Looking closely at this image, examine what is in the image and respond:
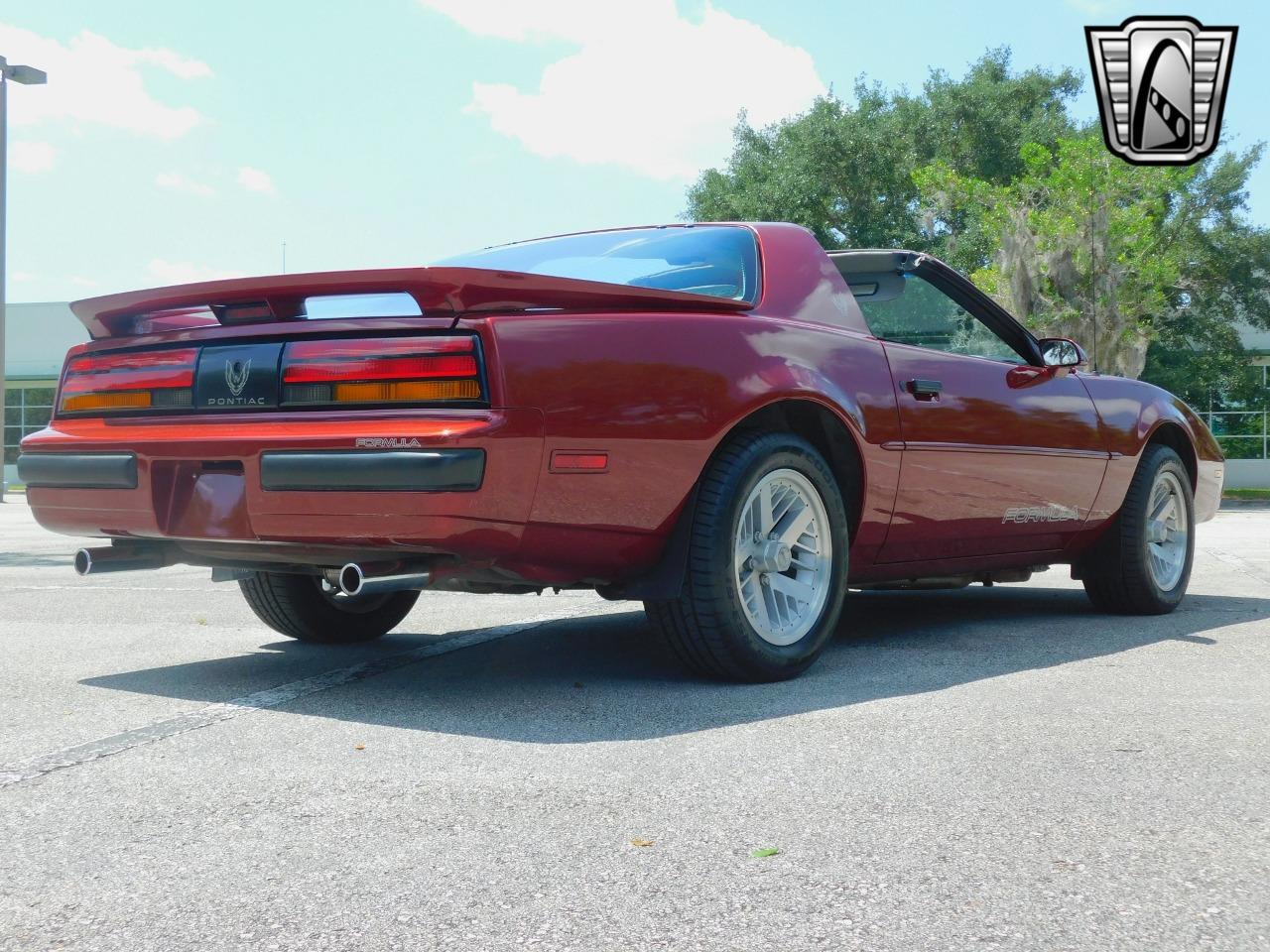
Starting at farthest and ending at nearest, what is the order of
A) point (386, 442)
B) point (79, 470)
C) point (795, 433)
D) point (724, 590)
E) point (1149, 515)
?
point (1149, 515), point (795, 433), point (79, 470), point (724, 590), point (386, 442)

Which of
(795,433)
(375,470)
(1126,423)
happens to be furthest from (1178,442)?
(375,470)

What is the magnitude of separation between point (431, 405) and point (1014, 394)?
104 inches

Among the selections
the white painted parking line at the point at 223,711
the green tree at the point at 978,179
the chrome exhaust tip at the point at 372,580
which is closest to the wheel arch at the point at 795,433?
the chrome exhaust tip at the point at 372,580

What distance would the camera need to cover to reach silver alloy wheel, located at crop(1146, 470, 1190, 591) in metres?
6.27

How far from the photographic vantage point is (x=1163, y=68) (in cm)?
1556

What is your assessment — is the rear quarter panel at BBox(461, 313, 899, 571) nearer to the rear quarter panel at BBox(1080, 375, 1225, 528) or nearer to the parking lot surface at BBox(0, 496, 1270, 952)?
the parking lot surface at BBox(0, 496, 1270, 952)

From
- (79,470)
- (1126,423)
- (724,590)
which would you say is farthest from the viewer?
(1126,423)

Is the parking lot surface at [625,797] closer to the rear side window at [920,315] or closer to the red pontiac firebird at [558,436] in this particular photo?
the red pontiac firebird at [558,436]

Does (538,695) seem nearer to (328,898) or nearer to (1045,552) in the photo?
(328,898)

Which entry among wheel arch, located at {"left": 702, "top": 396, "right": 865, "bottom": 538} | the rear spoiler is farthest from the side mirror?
the rear spoiler

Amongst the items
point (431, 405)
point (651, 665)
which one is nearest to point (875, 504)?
point (651, 665)

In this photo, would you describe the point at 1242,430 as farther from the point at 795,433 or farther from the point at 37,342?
the point at 795,433

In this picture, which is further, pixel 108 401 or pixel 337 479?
pixel 108 401

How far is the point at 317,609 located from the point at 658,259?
179 centimetres
